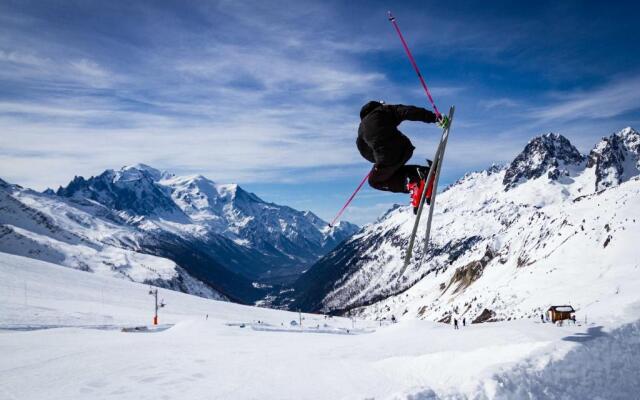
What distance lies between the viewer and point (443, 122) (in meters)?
11.6

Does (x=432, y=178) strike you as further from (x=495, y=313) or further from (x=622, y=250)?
(x=495, y=313)

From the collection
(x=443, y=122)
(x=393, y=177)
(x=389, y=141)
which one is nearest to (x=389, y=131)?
(x=389, y=141)

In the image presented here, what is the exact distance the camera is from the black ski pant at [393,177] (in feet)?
42.7

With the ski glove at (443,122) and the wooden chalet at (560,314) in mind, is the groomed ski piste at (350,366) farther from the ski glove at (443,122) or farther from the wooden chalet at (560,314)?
the wooden chalet at (560,314)

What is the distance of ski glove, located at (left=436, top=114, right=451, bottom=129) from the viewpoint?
1161 centimetres

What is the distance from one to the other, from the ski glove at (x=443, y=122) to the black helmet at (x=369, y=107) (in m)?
1.61

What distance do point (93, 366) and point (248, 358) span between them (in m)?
3.93

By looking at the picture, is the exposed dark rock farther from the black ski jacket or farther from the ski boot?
the black ski jacket

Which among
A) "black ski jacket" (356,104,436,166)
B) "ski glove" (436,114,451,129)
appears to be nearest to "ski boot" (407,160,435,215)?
"black ski jacket" (356,104,436,166)

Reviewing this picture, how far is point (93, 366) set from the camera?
11.1m

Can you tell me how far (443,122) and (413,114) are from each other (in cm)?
88

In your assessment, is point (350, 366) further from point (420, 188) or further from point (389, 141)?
point (389, 141)

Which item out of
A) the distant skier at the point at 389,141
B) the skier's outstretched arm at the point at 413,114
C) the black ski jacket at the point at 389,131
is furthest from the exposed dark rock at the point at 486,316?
the skier's outstretched arm at the point at 413,114

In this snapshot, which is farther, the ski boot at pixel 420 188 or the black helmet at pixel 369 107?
the ski boot at pixel 420 188
